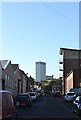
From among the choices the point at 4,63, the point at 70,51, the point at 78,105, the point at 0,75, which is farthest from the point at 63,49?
the point at 78,105

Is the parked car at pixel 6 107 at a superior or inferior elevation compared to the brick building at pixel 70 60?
inferior

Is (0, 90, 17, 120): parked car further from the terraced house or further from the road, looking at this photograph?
the terraced house

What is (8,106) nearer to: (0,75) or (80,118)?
(80,118)

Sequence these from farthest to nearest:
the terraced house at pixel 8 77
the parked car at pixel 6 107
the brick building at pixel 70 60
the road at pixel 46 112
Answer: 1. the brick building at pixel 70 60
2. the terraced house at pixel 8 77
3. the road at pixel 46 112
4. the parked car at pixel 6 107

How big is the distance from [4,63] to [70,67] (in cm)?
6112

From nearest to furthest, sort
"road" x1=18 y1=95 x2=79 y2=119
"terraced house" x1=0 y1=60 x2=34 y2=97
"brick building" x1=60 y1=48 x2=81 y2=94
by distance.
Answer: "road" x1=18 y1=95 x2=79 y2=119
"terraced house" x1=0 y1=60 x2=34 y2=97
"brick building" x1=60 y1=48 x2=81 y2=94

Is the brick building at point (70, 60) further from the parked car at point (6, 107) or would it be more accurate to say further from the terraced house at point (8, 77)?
the parked car at point (6, 107)

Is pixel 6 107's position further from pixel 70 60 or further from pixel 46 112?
pixel 70 60

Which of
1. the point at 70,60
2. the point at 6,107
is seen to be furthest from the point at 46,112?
the point at 70,60

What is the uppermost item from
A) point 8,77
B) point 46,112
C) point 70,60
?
point 70,60

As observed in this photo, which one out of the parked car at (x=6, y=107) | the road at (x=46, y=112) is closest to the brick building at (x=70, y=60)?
the road at (x=46, y=112)

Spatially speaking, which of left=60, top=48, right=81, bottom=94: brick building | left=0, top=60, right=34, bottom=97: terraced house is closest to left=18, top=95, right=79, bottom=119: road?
left=0, top=60, right=34, bottom=97: terraced house

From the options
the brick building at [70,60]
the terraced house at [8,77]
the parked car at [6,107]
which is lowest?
the parked car at [6,107]

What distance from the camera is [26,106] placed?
4200 cm
